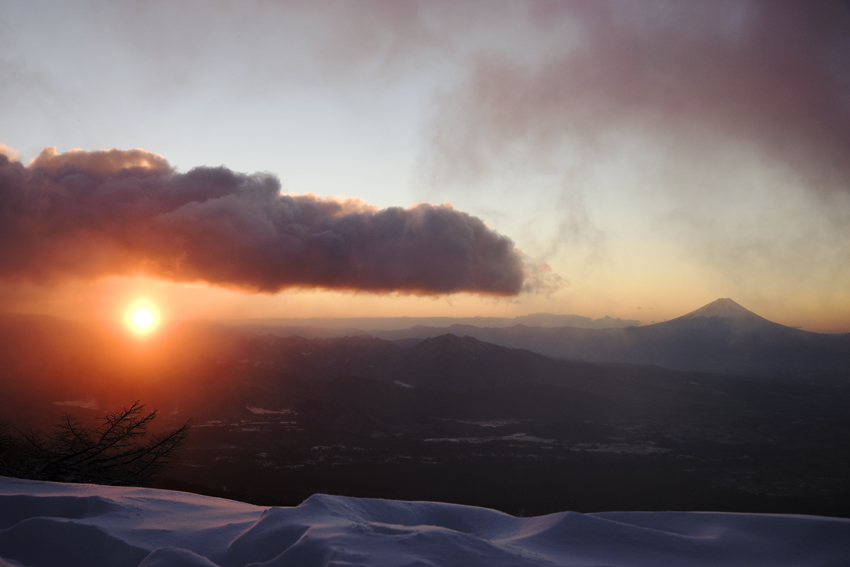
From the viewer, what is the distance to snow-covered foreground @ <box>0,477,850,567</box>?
5711mm

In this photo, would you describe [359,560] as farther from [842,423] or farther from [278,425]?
[842,423]

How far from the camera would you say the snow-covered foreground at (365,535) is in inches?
225

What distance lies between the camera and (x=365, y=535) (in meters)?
6.18

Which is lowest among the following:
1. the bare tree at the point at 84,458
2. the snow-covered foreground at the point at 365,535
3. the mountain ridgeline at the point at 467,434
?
the mountain ridgeline at the point at 467,434

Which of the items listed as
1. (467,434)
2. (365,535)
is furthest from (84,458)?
(467,434)

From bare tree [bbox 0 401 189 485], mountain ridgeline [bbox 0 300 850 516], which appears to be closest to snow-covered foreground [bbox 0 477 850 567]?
bare tree [bbox 0 401 189 485]

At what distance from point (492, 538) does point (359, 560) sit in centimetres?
272

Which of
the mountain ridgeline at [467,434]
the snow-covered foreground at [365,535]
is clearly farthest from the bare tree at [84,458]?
the mountain ridgeline at [467,434]

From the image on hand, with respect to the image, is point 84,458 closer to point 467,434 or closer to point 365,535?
point 365,535

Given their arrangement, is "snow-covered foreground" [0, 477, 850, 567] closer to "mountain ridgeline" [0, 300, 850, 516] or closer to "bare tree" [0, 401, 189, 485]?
"bare tree" [0, 401, 189, 485]

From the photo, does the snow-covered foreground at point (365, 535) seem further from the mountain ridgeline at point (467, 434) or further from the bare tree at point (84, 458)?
the mountain ridgeline at point (467, 434)

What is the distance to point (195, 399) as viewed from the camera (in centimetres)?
14362

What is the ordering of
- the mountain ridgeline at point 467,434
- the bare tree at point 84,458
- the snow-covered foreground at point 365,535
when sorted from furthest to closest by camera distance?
the mountain ridgeline at point 467,434, the bare tree at point 84,458, the snow-covered foreground at point 365,535

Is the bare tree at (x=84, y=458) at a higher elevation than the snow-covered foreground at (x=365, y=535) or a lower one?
lower
